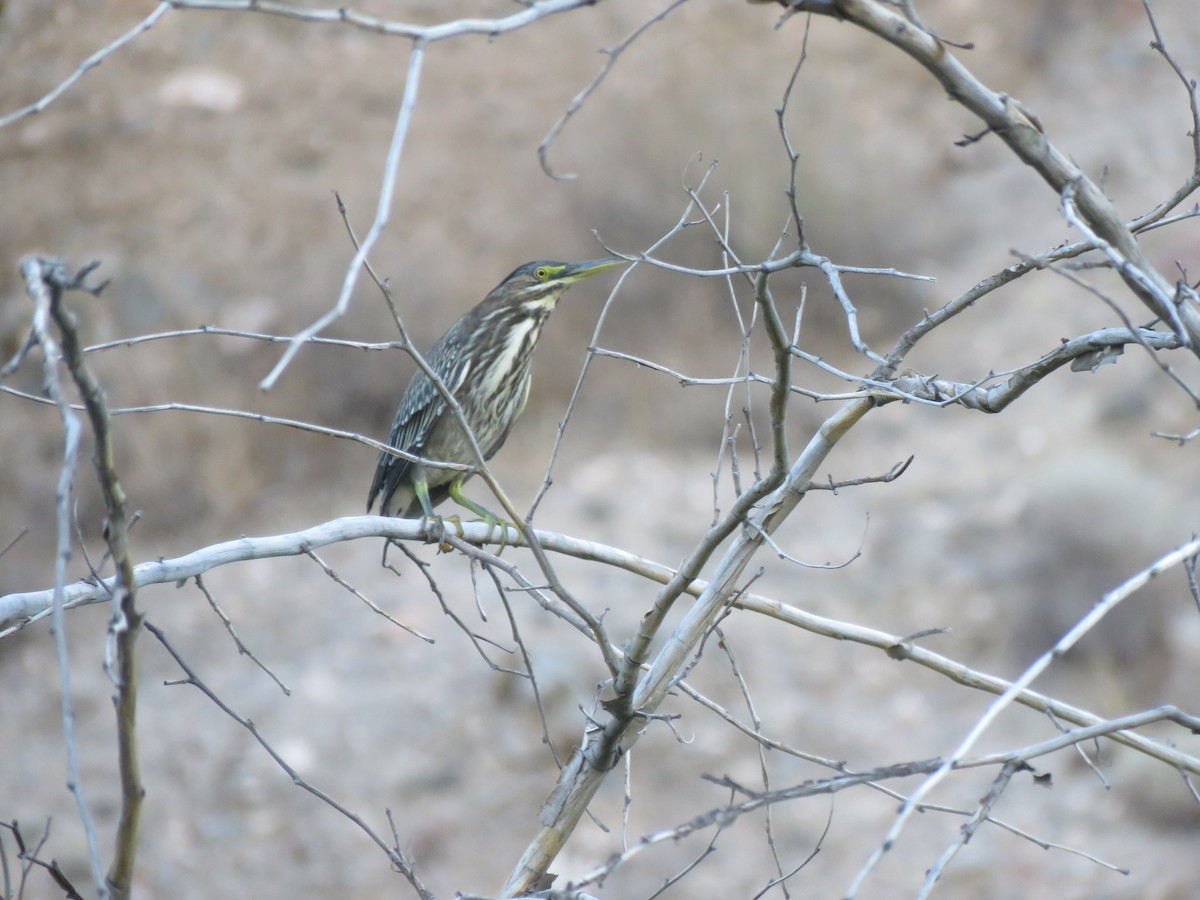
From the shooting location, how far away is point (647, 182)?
1276 centimetres

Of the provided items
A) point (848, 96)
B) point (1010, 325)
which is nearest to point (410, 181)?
point (848, 96)

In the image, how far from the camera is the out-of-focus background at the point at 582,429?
9336 mm

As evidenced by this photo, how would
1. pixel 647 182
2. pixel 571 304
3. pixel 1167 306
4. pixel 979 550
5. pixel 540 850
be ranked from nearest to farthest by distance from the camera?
pixel 1167 306 < pixel 540 850 < pixel 979 550 < pixel 571 304 < pixel 647 182

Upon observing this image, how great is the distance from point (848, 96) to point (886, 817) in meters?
8.72

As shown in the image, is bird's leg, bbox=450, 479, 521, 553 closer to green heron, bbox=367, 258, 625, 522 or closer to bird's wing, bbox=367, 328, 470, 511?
green heron, bbox=367, 258, 625, 522

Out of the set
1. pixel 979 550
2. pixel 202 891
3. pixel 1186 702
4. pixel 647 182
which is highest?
pixel 647 182

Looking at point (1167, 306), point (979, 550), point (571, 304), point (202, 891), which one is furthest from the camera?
point (571, 304)

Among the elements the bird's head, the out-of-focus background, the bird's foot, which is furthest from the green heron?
the out-of-focus background

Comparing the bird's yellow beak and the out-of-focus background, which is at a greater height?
the out-of-focus background

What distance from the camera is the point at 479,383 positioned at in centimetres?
521

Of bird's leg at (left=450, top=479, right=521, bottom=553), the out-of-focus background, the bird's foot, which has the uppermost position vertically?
the out-of-focus background

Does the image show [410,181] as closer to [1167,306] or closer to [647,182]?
[647,182]

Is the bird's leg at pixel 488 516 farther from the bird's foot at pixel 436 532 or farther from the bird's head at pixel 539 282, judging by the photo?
the bird's head at pixel 539 282

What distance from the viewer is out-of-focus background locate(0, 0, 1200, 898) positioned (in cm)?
934
